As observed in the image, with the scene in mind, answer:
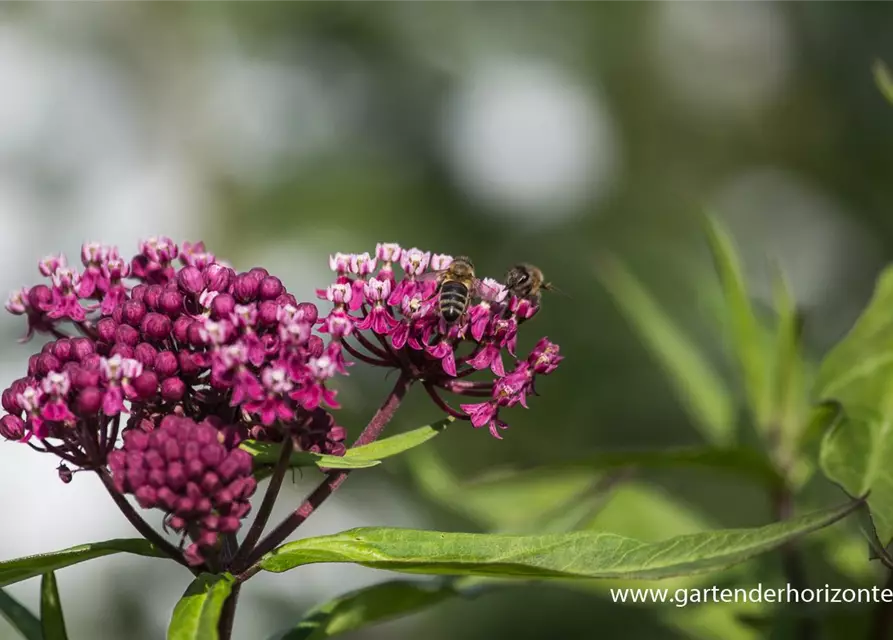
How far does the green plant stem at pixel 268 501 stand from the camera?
1.82m

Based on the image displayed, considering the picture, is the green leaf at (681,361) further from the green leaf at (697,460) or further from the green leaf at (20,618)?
the green leaf at (20,618)

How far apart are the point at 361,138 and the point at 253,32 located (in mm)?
988

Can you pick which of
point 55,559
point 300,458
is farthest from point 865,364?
point 55,559

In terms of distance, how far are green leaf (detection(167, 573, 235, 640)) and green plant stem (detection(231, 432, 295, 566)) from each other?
9cm

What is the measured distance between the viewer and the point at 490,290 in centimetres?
A: 240

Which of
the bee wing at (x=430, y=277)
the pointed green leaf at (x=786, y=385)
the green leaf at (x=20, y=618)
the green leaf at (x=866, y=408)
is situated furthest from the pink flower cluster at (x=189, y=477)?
the pointed green leaf at (x=786, y=385)

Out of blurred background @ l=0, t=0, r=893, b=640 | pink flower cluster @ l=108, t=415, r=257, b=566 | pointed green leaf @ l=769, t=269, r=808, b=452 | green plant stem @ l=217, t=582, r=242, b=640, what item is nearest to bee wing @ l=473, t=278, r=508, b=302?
pink flower cluster @ l=108, t=415, r=257, b=566

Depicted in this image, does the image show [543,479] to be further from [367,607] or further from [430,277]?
[367,607]

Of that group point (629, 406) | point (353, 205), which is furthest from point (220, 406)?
point (353, 205)

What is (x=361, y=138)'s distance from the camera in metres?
6.77

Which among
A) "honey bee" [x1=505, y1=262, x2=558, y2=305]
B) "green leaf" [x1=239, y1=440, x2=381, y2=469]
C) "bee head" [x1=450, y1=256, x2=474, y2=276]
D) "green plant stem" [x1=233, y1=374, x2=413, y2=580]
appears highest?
"bee head" [x1=450, y1=256, x2=474, y2=276]

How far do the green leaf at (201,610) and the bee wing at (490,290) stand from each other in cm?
92

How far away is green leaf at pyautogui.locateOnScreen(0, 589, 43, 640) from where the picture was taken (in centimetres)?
205

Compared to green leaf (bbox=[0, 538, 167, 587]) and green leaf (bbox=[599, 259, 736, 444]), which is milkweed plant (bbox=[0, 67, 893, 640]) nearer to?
green leaf (bbox=[0, 538, 167, 587])
